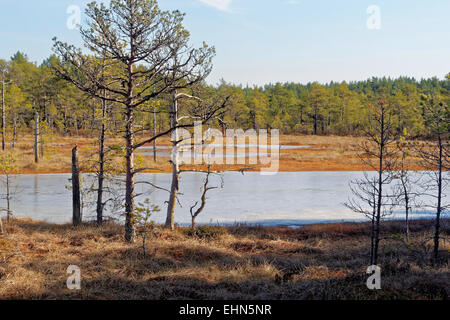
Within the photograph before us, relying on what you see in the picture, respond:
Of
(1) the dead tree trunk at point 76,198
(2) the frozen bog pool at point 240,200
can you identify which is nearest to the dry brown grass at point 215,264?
(1) the dead tree trunk at point 76,198

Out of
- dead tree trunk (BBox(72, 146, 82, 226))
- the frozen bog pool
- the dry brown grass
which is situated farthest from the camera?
the frozen bog pool

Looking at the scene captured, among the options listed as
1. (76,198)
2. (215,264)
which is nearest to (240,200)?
(76,198)

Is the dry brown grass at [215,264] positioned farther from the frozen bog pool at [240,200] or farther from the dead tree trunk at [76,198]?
the frozen bog pool at [240,200]

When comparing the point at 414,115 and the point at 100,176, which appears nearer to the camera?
the point at 100,176

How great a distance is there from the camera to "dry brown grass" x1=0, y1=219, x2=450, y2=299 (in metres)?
7.54

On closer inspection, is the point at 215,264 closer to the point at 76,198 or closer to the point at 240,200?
the point at 76,198

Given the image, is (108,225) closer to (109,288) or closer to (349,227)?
(109,288)

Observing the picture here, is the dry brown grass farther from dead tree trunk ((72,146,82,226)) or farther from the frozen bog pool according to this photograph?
the frozen bog pool

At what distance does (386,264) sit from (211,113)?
608 cm

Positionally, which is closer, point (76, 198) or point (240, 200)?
point (76, 198)

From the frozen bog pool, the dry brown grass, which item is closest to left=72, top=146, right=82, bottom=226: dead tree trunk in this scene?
the dry brown grass

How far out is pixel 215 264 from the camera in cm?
1061
